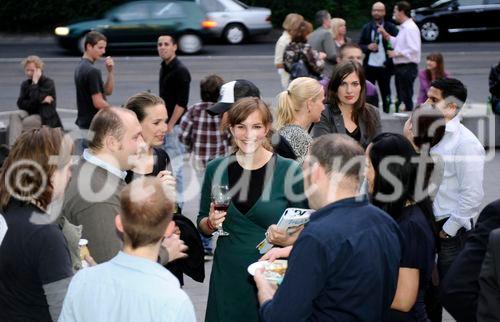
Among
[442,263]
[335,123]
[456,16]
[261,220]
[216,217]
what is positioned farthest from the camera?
[456,16]

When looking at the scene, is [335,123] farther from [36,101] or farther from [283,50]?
[36,101]

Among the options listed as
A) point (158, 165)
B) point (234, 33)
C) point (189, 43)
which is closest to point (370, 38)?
point (158, 165)

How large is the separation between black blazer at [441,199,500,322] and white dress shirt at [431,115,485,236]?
2388 millimetres

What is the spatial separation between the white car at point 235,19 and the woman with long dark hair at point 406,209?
2180cm

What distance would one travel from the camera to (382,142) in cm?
518

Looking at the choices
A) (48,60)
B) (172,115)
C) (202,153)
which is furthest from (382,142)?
(48,60)

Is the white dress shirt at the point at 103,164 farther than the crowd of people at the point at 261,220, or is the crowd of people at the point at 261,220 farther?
the white dress shirt at the point at 103,164

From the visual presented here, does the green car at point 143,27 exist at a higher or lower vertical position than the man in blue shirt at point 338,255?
lower

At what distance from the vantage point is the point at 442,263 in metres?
6.61

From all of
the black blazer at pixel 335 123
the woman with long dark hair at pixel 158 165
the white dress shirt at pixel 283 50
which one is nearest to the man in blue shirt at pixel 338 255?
the woman with long dark hair at pixel 158 165

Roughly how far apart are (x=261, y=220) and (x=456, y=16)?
23.3 m

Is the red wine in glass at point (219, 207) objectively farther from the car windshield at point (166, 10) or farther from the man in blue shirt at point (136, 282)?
the car windshield at point (166, 10)

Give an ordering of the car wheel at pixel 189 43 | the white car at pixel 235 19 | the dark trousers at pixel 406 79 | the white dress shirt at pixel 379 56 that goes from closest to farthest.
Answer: the dark trousers at pixel 406 79 < the white dress shirt at pixel 379 56 < the car wheel at pixel 189 43 < the white car at pixel 235 19

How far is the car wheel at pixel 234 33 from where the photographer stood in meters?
27.5
